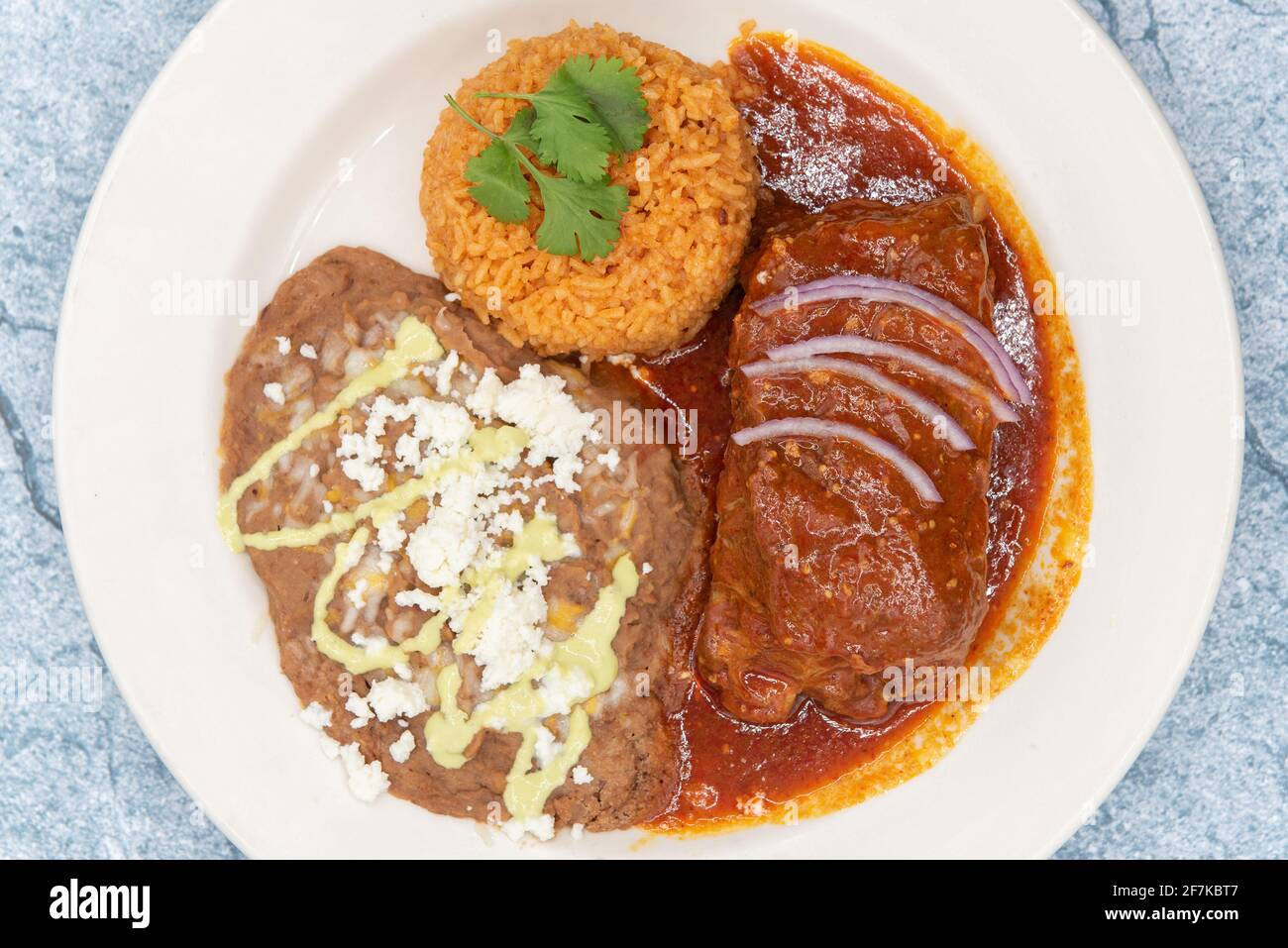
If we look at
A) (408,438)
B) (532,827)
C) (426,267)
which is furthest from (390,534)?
(532,827)

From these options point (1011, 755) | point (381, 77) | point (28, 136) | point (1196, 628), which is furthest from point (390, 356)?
point (1196, 628)

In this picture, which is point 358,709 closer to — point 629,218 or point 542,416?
point 542,416

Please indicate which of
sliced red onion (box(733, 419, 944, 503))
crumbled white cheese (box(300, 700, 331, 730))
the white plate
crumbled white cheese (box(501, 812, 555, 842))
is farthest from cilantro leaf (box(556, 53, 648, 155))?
crumbled white cheese (box(501, 812, 555, 842))

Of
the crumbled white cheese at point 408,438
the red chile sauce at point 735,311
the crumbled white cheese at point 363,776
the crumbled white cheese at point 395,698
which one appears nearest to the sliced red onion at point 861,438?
the red chile sauce at point 735,311

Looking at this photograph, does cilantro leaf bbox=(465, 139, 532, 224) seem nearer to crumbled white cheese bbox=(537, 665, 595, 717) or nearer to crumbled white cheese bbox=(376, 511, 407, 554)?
crumbled white cheese bbox=(376, 511, 407, 554)
